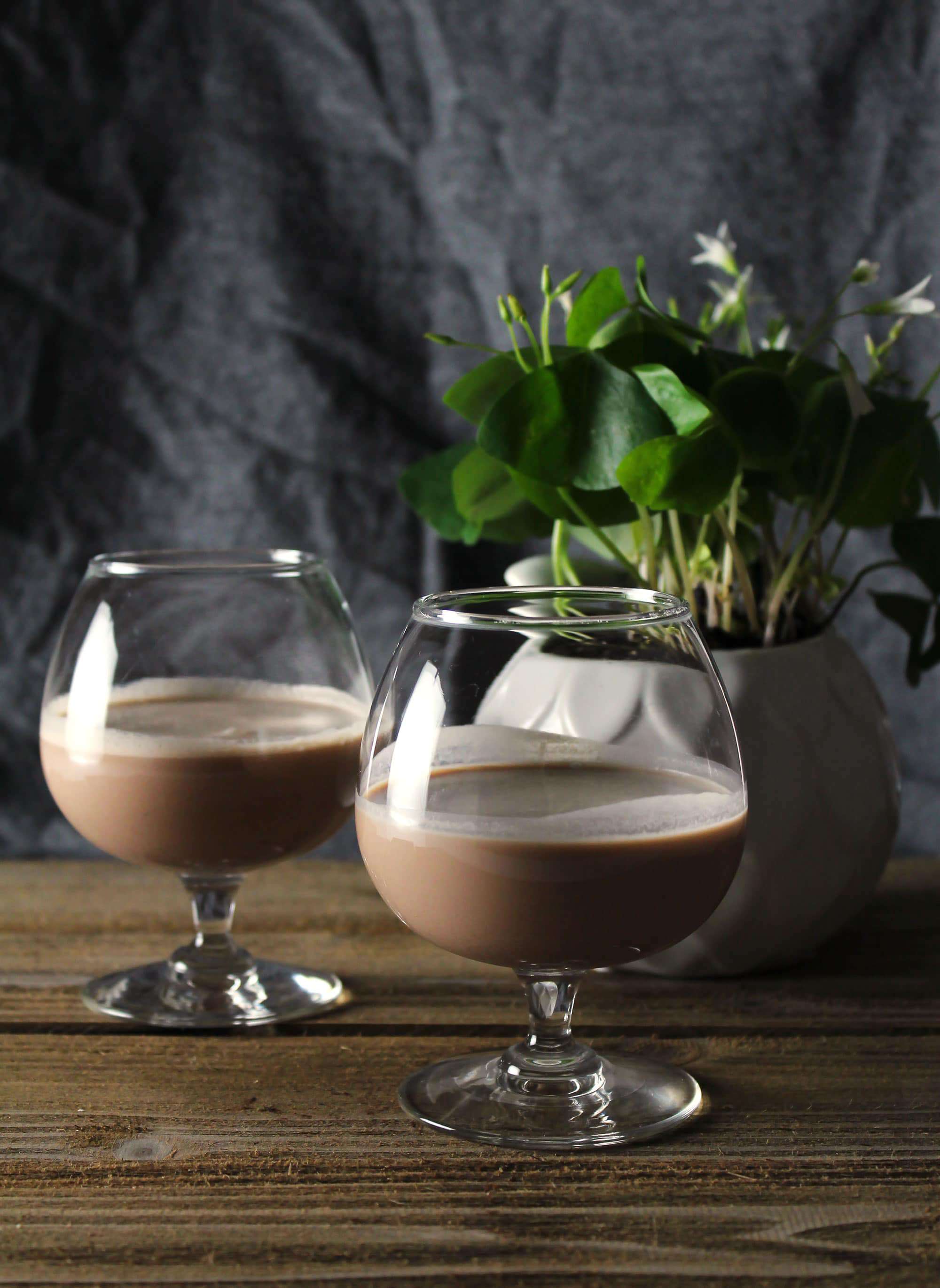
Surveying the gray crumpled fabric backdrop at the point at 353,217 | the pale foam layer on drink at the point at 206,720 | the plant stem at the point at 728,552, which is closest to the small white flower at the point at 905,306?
the plant stem at the point at 728,552

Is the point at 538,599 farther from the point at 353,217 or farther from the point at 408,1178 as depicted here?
the point at 353,217

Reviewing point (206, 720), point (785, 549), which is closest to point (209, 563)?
point (206, 720)

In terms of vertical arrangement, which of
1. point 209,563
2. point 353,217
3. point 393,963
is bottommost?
point 393,963

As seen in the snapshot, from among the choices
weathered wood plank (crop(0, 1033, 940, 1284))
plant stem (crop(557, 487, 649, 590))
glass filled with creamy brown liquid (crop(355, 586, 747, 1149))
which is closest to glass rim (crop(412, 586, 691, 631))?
glass filled with creamy brown liquid (crop(355, 586, 747, 1149))

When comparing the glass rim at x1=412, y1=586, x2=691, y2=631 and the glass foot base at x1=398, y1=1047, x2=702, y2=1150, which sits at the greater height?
the glass rim at x1=412, y1=586, x2=691, y2=631

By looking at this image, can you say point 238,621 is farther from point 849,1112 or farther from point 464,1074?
point 849,1112

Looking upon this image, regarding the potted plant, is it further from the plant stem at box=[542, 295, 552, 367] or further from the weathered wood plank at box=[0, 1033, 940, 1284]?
the weathered wood plank at box=[0, 1033, 940, 1284]
